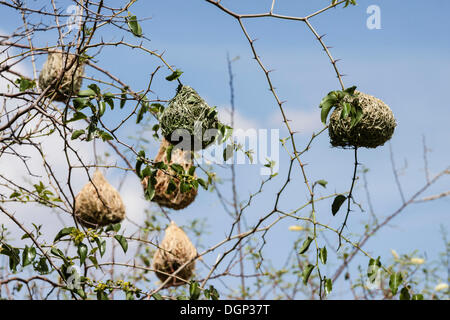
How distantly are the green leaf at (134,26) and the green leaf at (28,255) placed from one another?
0.78 metres

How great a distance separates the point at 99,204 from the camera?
319cm

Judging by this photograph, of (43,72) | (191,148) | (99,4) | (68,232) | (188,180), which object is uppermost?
(43,72)

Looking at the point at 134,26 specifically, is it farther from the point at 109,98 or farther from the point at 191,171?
the point at 191,171

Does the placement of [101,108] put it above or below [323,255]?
above

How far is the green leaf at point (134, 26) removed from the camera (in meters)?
1.82

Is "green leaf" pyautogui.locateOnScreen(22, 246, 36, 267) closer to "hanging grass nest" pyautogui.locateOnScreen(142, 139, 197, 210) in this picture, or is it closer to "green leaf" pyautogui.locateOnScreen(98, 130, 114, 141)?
"green leaf" pyautogui.locateOnScreen(98, 130, 114, 141)

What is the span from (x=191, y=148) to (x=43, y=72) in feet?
4.97

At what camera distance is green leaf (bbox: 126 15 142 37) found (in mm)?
1821

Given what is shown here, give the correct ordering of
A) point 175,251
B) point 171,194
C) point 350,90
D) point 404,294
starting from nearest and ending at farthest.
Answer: point 350,90 < point 404,294 < point 171,194 < point 175,251

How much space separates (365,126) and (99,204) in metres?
1.86

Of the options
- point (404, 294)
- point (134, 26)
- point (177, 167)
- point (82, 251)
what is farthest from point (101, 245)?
point (404, 294)

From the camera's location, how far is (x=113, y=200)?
131 inches

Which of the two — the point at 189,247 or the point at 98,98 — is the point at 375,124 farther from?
the point at 189,247
